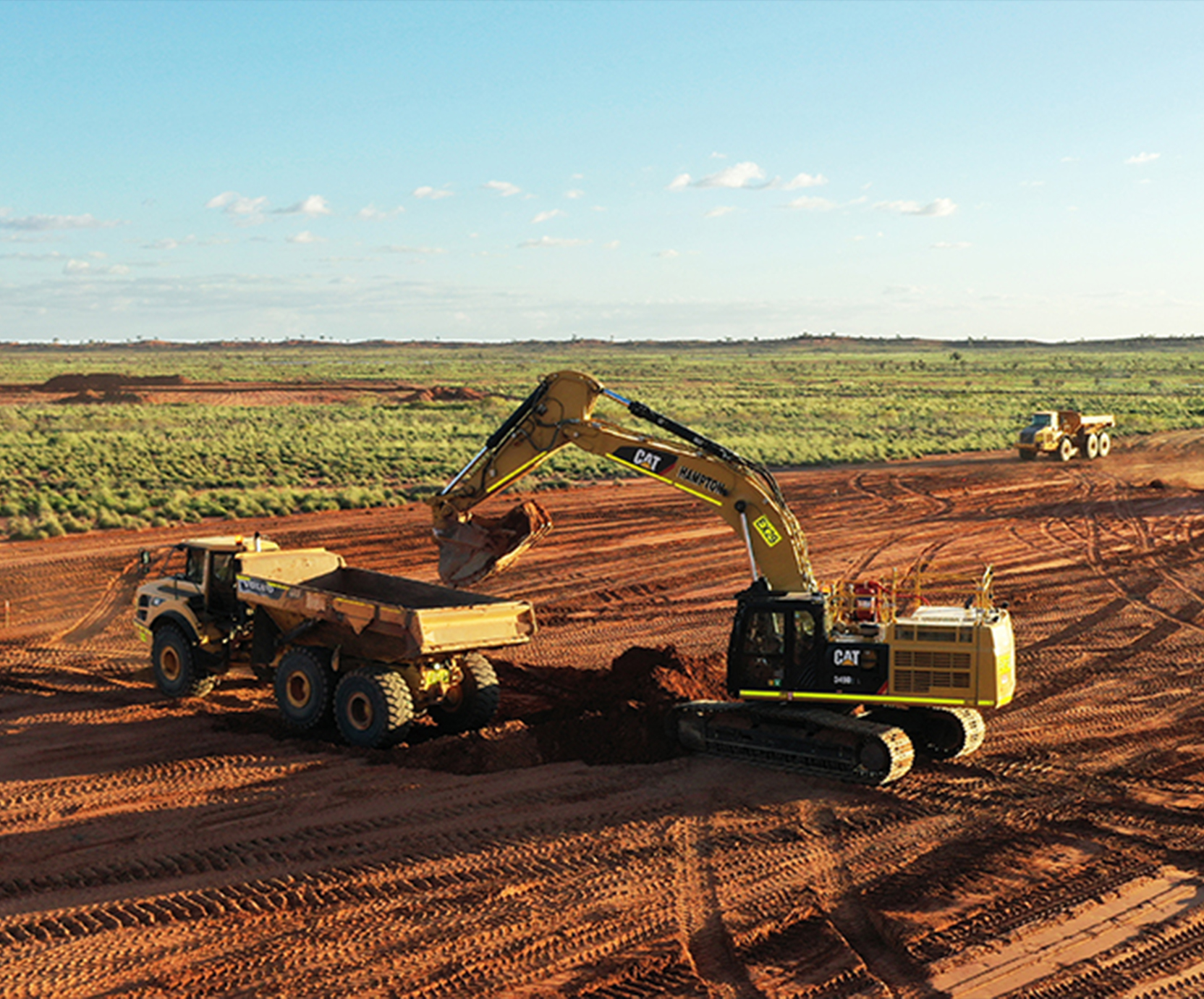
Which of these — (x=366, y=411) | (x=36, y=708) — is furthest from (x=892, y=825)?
(x=366, y=411)

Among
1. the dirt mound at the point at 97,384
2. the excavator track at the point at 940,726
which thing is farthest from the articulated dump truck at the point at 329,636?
the dirt mound at the point at 97,384

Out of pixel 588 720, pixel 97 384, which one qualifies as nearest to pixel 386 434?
pixel 588 720

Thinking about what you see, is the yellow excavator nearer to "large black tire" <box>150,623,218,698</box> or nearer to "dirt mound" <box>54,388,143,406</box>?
"large black tire" <box>150,623,218,698</box>

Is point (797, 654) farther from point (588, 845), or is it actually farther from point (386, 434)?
point (386, 434)

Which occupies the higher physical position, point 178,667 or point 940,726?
point 178,667

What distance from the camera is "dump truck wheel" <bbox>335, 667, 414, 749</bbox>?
13977 mm

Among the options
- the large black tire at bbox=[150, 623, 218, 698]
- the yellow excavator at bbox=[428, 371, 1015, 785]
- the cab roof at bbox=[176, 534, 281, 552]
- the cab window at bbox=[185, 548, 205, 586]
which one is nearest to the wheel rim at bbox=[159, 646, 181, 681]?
the large black tire at bbox=[150, 623, 218, 698]

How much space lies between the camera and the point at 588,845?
1165 cm

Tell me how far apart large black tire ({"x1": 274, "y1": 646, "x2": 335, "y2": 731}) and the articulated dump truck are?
0.02 meters

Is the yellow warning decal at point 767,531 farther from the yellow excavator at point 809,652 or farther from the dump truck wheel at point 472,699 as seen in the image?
the dump truck wheel at point 472,699

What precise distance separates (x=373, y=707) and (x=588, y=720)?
260 centimetres

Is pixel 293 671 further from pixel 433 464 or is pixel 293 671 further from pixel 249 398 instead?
pixel 249 398

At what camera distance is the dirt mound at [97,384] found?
89438 mm

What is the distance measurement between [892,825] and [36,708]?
37.1 ft
